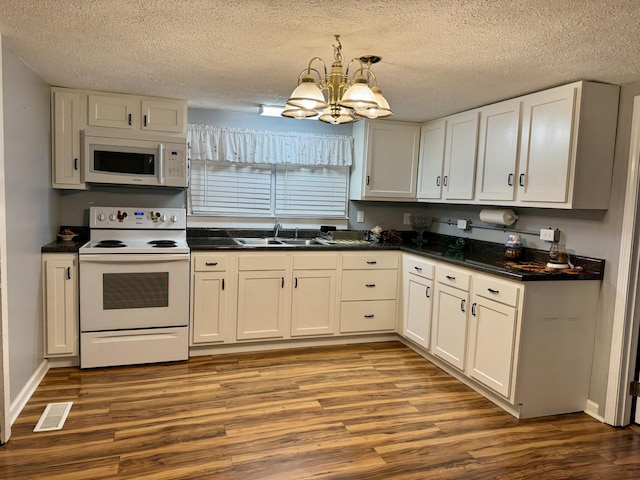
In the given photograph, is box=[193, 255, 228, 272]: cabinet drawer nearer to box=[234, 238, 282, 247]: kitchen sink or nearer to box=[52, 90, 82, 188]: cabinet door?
box=[234, 238, 282, 247]: kitchen sink

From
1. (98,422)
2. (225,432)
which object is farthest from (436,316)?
(98,422)

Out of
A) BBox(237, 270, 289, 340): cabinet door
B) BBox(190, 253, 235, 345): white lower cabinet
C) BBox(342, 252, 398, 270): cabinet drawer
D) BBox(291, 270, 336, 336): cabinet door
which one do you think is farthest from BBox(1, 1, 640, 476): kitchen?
BBox(291, 270, 336, 336): cabinet door

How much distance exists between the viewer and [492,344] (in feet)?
9.89

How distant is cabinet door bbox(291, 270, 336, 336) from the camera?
396 cm

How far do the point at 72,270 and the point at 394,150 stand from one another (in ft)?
9.70

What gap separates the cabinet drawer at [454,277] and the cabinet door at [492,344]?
14cm

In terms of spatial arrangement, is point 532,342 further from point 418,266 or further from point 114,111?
point 114,111

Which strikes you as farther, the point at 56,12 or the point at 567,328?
the point at 567,328

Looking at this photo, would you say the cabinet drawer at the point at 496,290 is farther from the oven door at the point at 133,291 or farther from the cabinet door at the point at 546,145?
the oven door at the point at 133,291

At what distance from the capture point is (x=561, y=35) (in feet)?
6.86

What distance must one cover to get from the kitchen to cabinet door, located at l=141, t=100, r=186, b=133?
27.2 inches

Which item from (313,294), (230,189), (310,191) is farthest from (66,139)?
(313,294)

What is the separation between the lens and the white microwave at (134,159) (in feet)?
11.7

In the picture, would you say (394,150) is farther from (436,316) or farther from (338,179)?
(436,316)
